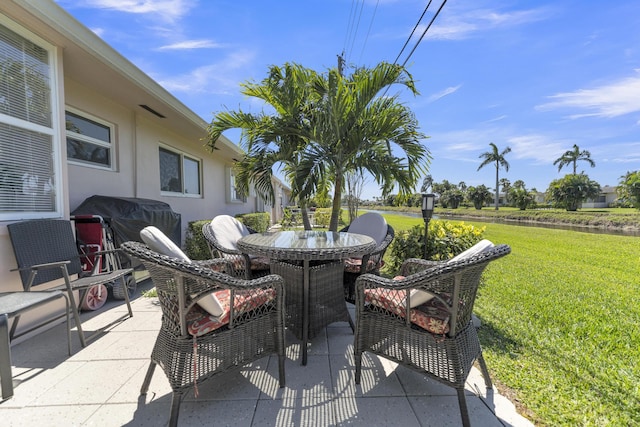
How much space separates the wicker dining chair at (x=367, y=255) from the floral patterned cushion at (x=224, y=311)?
1129mm

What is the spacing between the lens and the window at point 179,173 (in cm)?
587

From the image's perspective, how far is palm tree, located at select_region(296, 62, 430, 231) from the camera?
4035mm

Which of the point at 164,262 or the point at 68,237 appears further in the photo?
the point at 68,237

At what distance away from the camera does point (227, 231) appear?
3.41 m

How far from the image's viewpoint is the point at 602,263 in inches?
234

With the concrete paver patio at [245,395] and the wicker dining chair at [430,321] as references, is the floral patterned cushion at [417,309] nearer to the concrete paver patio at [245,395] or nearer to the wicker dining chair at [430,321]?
the wicker dining chair at [430,321]

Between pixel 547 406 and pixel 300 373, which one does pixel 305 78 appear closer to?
pixel 300 373

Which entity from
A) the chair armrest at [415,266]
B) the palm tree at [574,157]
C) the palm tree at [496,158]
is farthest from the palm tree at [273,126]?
the palm tree at [574,157]

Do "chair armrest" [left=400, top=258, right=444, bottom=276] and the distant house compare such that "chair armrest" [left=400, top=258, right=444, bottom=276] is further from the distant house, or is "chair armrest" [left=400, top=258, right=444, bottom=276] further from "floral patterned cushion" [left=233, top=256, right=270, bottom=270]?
the distant house

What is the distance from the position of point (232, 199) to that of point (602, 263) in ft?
33.4

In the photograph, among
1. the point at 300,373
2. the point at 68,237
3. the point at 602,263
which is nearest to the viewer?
the point at 300,373

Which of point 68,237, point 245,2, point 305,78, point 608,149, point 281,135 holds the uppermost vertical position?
point 608,149

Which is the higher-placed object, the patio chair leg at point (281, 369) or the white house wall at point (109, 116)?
the white house wall at point (109, 116)

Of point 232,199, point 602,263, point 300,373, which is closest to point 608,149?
point 602,263
